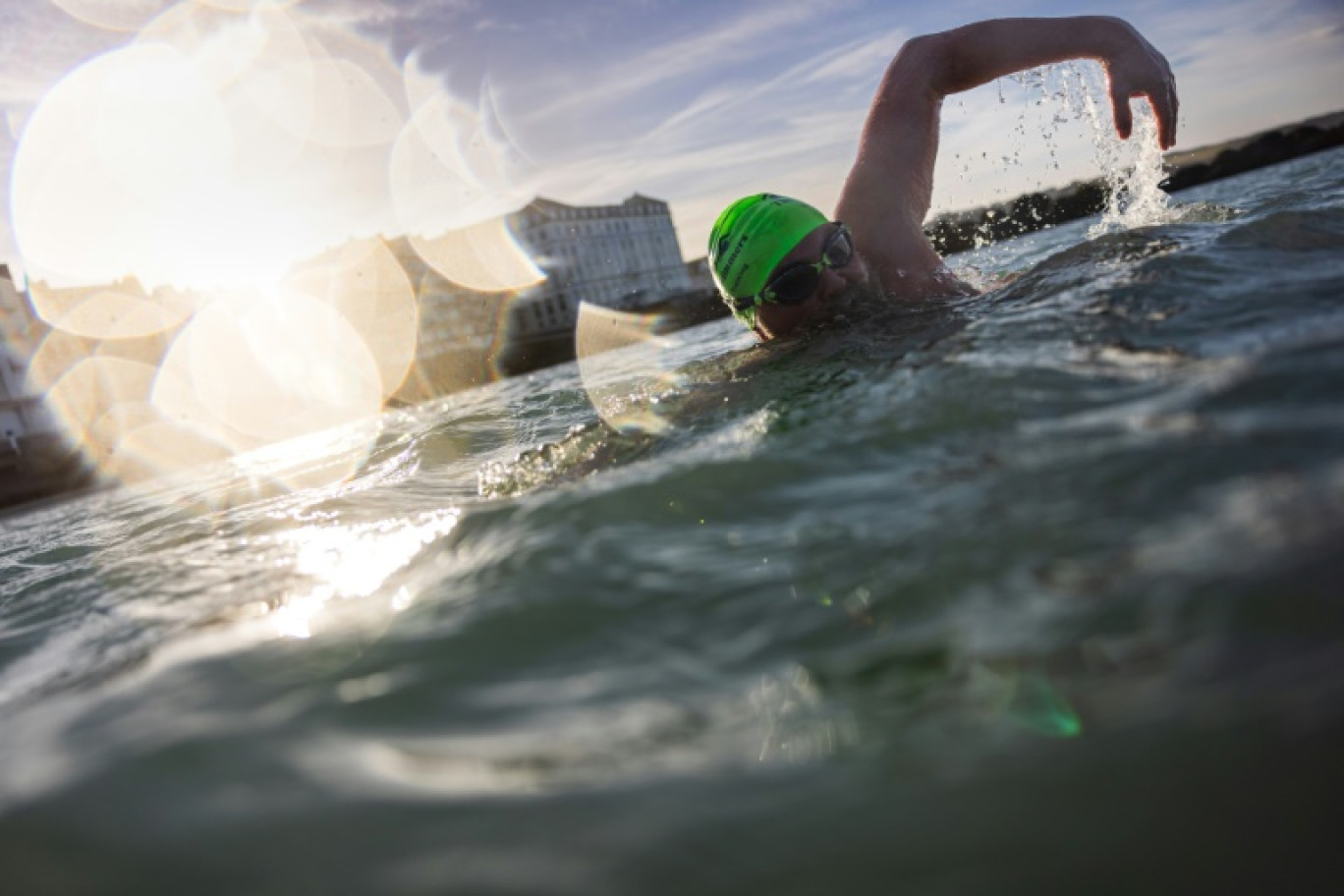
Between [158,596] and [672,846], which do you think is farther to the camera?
[158,596]

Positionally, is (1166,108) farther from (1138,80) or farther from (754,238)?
(754,238)

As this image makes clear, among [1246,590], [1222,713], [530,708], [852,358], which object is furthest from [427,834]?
[852,358]

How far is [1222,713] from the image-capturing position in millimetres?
875

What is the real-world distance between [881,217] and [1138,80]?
146 centimetres

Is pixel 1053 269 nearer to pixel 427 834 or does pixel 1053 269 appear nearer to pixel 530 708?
pixel 530 708

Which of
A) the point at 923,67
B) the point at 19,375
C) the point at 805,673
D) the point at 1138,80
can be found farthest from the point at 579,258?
the point at 805,673

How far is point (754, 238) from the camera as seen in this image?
15.0 feet

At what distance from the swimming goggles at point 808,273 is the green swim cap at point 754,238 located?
0.09 m

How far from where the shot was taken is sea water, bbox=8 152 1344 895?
84 cm

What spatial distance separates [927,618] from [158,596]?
2558 millimetres

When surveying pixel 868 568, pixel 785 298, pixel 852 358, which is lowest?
pixel 868 568

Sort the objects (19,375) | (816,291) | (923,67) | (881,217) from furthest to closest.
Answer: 1. (19,375)
2. (881,217)
3. (923,67)
4. (816,291)

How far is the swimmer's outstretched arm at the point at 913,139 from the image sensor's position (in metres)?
4.38

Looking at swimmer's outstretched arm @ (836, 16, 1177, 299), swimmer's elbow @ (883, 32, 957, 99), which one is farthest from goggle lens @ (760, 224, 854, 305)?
swimmer's elbow @ (883, 32, 957, 99)
